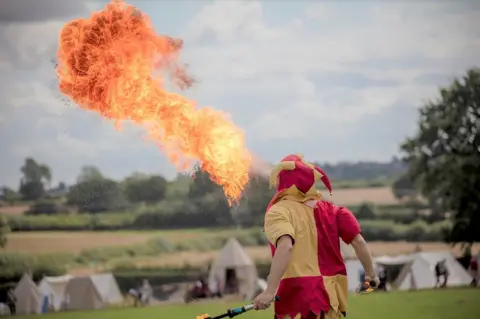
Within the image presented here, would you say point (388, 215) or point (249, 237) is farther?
point (388, 215)

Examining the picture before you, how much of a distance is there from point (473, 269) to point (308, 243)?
24.9 ft

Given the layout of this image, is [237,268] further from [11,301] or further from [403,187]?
[11,301]

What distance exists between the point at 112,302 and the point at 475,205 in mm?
4557

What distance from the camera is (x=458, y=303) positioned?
10.2 m

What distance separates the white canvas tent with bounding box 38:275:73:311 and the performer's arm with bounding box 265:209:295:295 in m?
6.57

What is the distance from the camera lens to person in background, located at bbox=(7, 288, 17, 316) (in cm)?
1003

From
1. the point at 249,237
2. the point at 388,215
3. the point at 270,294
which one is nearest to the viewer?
the point at 270,294

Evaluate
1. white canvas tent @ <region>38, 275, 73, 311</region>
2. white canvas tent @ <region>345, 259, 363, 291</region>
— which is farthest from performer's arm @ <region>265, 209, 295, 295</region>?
white canvas tent @ <region>345, 259, 363, 291</region>

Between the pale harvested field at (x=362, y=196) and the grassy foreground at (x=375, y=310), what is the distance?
1085mm

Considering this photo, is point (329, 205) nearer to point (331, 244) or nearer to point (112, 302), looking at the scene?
point (331, 244)

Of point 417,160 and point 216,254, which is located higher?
point 417,160

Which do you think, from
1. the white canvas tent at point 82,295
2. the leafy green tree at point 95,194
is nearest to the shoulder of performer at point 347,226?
the leafy green tree at point 95,194

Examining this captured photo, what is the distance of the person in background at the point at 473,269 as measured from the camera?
11062 mm

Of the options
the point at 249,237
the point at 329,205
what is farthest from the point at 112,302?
the point at 329,205
